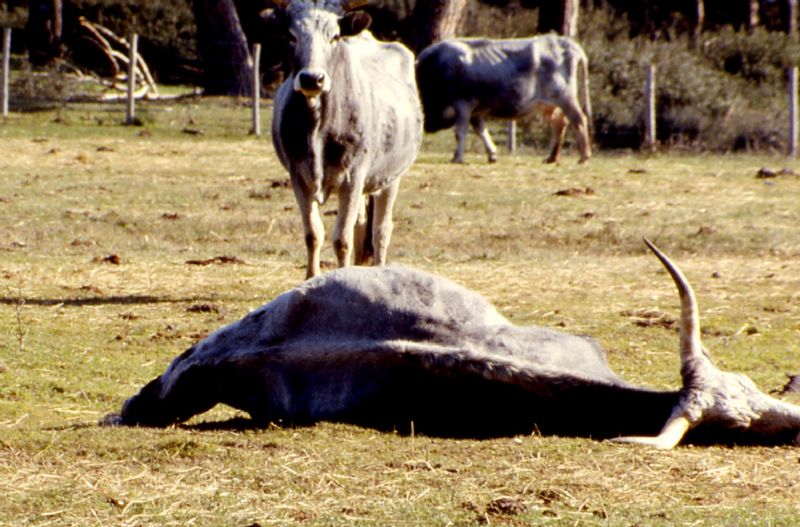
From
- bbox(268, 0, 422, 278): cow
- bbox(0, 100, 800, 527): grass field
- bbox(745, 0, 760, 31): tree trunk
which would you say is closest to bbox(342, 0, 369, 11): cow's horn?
bbox(268, 0, 422, 278): cow

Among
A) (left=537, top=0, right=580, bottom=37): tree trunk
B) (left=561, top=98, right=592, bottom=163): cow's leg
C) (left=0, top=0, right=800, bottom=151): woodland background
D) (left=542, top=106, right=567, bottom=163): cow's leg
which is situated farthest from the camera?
(left=537, top=0, right=580, bottom=37): tree trunk

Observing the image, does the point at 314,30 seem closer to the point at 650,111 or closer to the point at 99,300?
the point at 99,300

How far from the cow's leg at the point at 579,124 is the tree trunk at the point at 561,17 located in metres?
4.90

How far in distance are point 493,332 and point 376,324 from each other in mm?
469

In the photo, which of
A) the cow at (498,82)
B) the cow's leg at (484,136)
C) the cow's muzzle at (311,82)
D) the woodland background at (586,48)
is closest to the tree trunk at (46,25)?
the woodland background at (586,48)

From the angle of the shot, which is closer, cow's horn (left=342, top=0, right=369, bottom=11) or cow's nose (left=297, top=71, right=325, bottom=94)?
cow's nose (left=297, top=71, right=325, bottom=94)

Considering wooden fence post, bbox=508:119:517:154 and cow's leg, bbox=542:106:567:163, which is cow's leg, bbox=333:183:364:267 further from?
wooden fence post, bbox=508:119:517:154

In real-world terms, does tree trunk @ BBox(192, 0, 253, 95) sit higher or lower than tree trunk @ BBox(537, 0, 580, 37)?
lower

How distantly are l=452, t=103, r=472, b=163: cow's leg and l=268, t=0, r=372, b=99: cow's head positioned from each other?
10.4m

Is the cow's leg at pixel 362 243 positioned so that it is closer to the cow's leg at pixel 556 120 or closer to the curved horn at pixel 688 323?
the curved horn at pixel 688 323

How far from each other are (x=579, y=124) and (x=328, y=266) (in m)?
9.81

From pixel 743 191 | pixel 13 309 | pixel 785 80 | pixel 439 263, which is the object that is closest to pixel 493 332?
pixel 13 309

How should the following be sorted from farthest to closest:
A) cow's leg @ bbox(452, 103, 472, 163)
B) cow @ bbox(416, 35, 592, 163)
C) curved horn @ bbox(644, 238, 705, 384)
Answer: cow @ bbox(416, 35, 592, 163) < cow's leg @ bbox(452, 103, 472, 163) < curved horn @ bbox(644, 238, 705, 384)

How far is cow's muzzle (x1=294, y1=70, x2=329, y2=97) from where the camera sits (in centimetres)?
955
